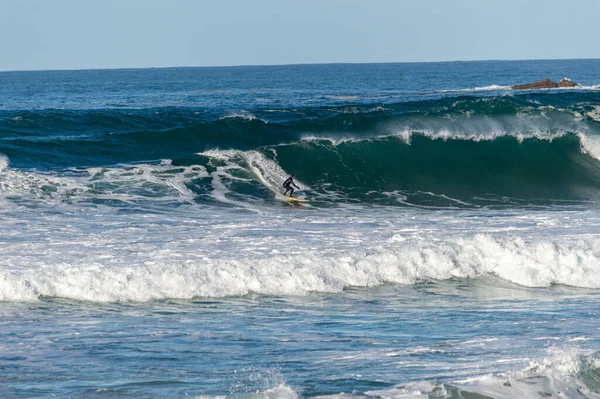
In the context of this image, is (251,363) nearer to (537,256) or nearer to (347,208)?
(537,256)

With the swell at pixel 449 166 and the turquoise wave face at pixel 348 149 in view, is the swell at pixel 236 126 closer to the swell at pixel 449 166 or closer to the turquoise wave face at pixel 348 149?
the turquoise wave face at pixel 348 149

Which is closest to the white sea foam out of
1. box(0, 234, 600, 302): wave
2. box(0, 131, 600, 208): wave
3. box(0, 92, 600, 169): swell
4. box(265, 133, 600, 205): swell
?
box(0, 131, 600, 208): wave

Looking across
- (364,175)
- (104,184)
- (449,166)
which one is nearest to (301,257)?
(104,184)

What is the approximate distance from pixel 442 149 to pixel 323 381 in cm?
Result: 2090

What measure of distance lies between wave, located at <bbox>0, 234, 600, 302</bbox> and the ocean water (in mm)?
36

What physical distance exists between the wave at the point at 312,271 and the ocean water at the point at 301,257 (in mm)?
36

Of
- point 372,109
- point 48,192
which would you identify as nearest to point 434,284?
point 48,192

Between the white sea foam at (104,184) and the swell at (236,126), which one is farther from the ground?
the swell at (236,126)

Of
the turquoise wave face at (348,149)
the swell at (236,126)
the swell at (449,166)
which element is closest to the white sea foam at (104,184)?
the turquoise wave face at (348,149)

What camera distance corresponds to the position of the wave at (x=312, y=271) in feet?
41.0

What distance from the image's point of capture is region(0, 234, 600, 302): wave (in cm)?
1250

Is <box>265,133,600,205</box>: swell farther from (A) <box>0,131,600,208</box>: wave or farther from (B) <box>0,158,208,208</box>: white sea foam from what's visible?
(B) <box>0,158,208,208</box>: white sea foam

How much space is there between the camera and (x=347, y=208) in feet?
68.4

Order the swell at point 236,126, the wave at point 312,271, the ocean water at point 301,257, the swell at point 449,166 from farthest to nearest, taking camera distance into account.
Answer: the swell at point 236,126
the swell at point 449,166
the wave at point 312,271
the ocean water at point 301,257
